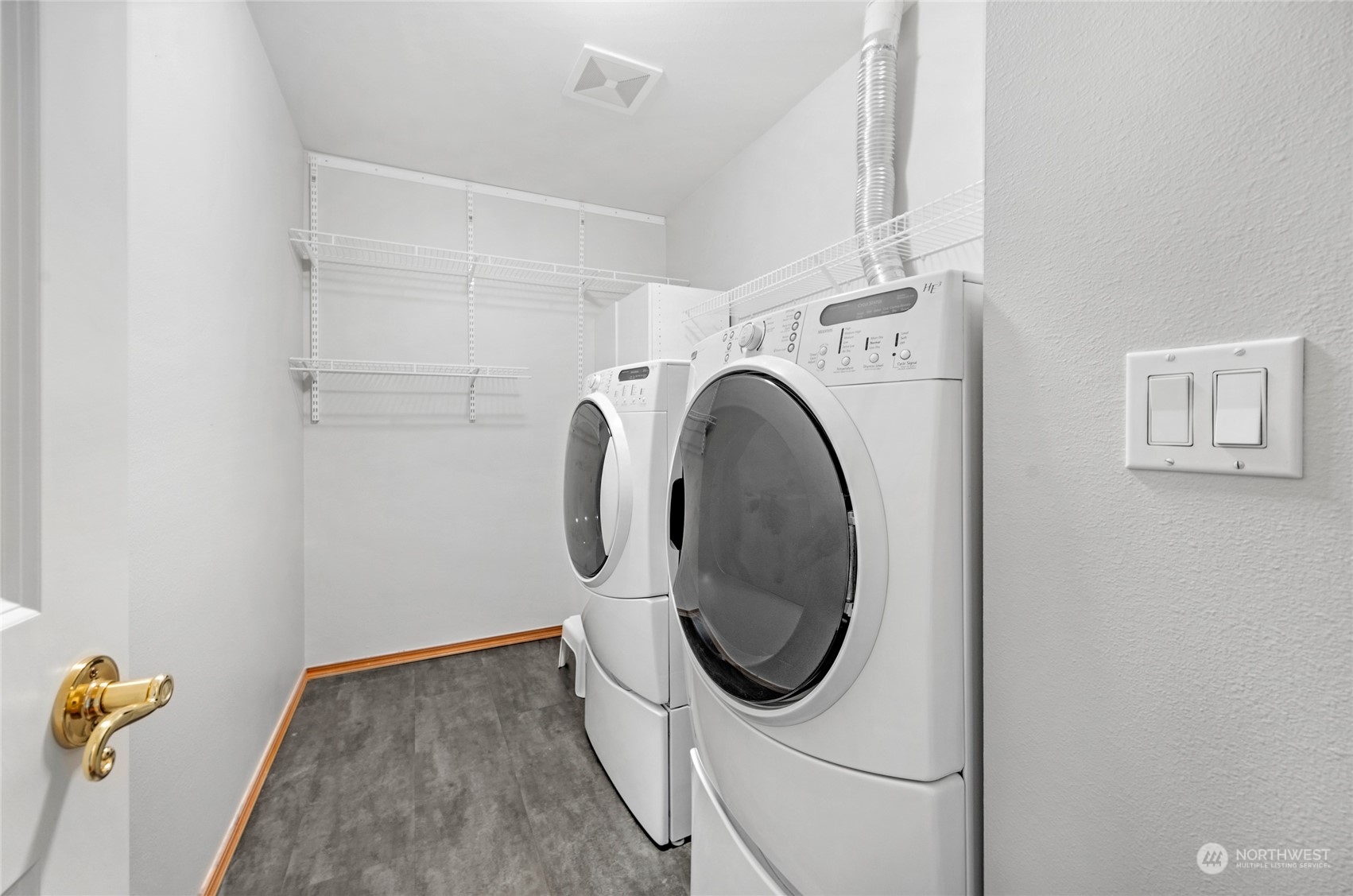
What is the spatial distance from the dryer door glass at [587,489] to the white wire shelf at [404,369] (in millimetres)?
1128

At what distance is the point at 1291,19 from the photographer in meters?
0.46

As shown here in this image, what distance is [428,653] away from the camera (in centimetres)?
280

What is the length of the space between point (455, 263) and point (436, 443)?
0.95 meters

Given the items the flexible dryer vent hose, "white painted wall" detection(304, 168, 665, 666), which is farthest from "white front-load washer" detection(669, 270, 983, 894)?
"white painted wall" detection(304, 168, 665, 666)

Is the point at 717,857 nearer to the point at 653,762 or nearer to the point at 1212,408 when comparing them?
the point at 653,762

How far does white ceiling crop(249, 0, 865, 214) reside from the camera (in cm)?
175

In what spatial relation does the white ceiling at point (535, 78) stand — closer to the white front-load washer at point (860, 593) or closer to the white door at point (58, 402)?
the white front-load washer at point (860, 593)

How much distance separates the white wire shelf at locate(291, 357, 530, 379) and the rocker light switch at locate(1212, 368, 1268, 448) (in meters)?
2.80

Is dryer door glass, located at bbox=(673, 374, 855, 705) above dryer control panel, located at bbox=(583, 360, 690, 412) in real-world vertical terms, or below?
below

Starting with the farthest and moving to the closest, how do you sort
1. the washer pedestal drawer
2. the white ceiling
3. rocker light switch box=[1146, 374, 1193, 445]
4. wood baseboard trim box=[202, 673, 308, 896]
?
the white ceiling
the washer pedestal drawer
wood baseboard trim box=[202, 673, 308, 896]
rocker light switch box=[1146, 374, 1193, 445]

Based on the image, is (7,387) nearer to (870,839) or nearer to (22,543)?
(22,543)

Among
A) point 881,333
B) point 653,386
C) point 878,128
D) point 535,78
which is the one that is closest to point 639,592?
point 653,386

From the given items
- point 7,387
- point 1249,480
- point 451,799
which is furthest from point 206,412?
point 1249,480

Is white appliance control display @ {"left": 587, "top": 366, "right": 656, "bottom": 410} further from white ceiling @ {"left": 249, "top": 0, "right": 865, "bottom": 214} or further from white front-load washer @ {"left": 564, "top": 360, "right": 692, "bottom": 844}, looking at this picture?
white ceiling @ {"left": 249, "top": 0, "right": 865, "bottom": 214}
